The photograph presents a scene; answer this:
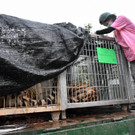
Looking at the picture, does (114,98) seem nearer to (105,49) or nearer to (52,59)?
(105,49)

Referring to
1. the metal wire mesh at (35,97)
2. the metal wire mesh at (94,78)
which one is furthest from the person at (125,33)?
the metal wire mesh at (35,97)

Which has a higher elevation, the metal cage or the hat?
the hat

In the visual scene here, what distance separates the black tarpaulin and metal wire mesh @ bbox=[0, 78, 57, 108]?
16cm

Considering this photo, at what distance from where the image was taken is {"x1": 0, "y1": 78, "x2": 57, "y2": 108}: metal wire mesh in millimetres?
1472

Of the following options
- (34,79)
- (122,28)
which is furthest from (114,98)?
(34,79)

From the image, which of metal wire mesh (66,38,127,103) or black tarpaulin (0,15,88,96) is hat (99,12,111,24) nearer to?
metal wire mesh (66,38,127,103)

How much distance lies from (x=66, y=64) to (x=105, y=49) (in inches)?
29.7

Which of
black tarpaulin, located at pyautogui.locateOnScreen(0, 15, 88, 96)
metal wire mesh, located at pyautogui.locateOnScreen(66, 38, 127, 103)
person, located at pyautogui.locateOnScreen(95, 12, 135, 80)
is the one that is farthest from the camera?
person, located at pyautogui.locateOnScreen(95, 12, 135, 80)

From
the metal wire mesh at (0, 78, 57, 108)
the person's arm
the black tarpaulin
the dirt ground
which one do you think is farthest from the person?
the metal wire mesh at (0, 78, 57, 108)

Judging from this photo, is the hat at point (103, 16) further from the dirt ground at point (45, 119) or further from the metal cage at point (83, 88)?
the dirt ground at point (45, 119)

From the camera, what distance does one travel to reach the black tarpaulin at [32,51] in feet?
4.30

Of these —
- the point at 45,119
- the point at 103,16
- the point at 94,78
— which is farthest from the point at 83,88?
the point at 103,16

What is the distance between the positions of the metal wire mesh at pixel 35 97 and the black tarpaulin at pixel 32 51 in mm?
158

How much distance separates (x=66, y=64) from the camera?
1679 millimetres
